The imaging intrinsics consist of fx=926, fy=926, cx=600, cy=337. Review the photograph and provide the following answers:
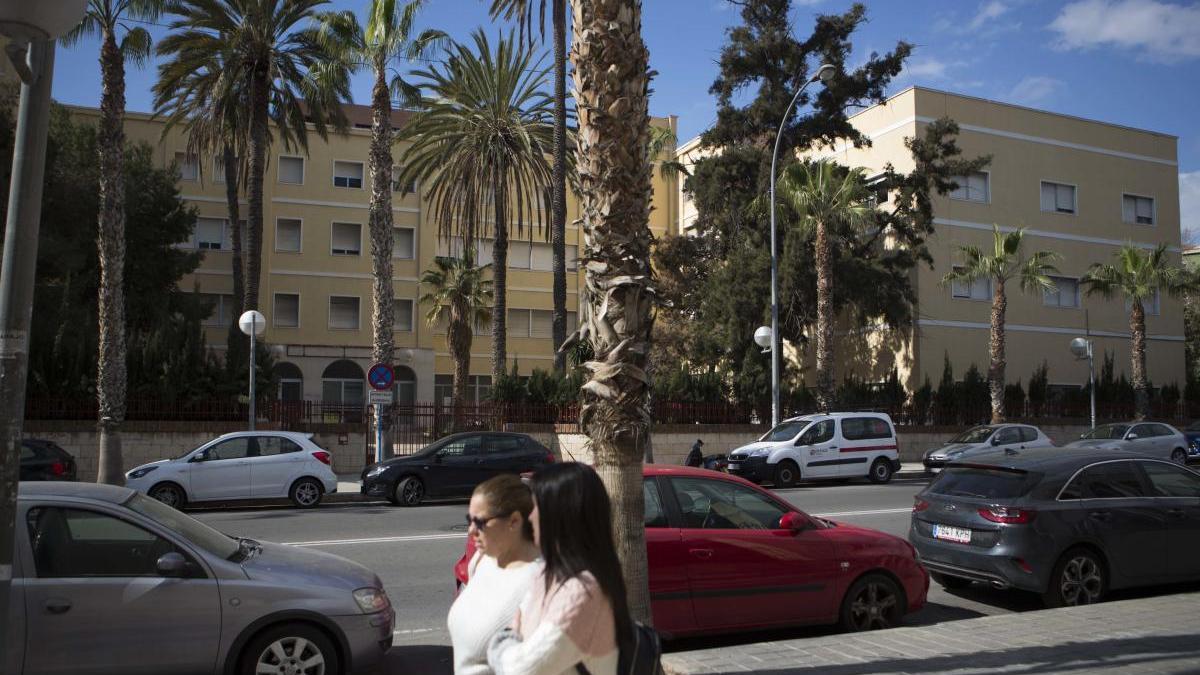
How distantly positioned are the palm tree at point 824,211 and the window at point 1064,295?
14.2m

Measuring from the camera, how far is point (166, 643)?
5.48m

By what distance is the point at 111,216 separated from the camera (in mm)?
19656

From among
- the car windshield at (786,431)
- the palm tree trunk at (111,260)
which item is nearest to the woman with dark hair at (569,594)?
the palm tree trunk at (111,260)

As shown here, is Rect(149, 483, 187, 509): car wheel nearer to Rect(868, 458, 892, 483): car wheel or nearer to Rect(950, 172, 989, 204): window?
Rect(868, 458, 892, 483): car wheel

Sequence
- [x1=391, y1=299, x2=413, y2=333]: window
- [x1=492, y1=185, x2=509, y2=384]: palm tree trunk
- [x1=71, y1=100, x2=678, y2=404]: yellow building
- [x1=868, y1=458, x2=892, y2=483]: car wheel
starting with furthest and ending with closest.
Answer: [x1=391, y1=299, x2=413, y2=333]: window
[x1=71, y1=100, x2=678, y2=404]: yellow building
[x1=492, y1=185, x2=509, y2=384]: palm tree trunk
[x1=868, y1=458, x2=892, y2=483]: car wheel

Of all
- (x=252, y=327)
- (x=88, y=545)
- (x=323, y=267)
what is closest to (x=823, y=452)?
(x=252, y=327)

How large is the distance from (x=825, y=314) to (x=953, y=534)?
19641mm

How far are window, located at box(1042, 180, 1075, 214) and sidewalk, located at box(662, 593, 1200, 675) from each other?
34.4 meters

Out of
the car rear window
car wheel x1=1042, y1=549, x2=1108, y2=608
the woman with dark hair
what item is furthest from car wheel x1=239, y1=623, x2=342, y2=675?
car wheel x1=1042, y1=549, x2=1108, y2=608

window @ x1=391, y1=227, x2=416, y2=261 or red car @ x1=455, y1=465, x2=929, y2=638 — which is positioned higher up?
window @ x1=391, y1=227, x2=416, y2=261

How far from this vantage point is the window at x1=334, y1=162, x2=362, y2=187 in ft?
139

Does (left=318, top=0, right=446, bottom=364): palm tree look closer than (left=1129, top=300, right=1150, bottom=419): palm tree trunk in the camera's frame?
Yes

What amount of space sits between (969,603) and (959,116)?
30832mm

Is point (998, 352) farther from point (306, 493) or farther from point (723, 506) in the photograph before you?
point (723, 506)
